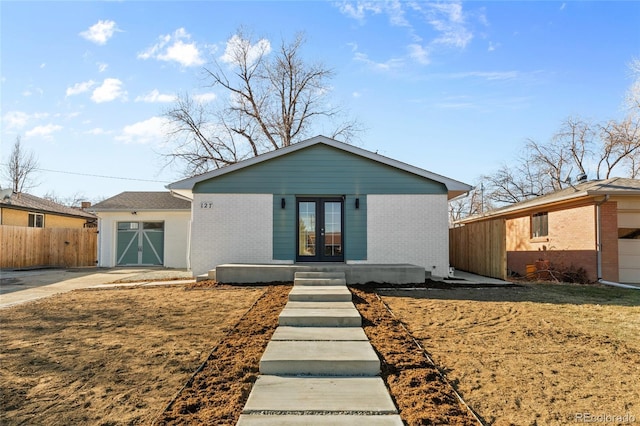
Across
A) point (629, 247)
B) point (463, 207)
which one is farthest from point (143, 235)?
point (463, 207)

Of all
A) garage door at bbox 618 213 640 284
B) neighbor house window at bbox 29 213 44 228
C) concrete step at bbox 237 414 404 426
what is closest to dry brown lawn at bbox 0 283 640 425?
concrete step at bbox 237 414 404 426

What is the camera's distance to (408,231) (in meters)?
11.3

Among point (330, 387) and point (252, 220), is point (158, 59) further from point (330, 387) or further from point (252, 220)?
point (330, 387)

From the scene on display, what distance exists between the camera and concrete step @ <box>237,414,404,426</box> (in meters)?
2.85

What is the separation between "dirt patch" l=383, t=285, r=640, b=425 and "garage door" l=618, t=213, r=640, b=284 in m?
4.24

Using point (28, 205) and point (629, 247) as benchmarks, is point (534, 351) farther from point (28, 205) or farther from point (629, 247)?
point (28, 205)

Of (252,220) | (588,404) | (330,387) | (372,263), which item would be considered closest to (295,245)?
(252,220)

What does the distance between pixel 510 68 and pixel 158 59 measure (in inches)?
442

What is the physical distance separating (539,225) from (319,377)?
13942 millimetres

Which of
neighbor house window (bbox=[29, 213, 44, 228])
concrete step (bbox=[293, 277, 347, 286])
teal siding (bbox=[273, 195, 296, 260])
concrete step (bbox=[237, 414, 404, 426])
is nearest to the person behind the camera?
concrete step (bbox=[237, 414, 404, 426])

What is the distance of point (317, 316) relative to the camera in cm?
556

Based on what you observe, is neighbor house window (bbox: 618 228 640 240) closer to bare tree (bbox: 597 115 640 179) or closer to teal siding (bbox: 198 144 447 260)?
teal siding (bbox: 198 144 447 260)

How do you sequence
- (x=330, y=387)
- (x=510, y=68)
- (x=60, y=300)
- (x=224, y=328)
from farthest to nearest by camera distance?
(x=510, y=68)
(x=60, y=300)
(x=224, y=328)
(x=330, y=387)

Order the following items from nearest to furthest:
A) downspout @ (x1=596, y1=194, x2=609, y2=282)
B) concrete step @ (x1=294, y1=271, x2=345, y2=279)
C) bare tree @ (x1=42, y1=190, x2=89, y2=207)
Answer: concrete step @ (x1=294, y1=271, x2=345, y2=279) < downspout @ (x1=596, y1=194, x2=609, y2=282) < bare tree @ (x1=42, y1=190, x2=89, y2=207)
